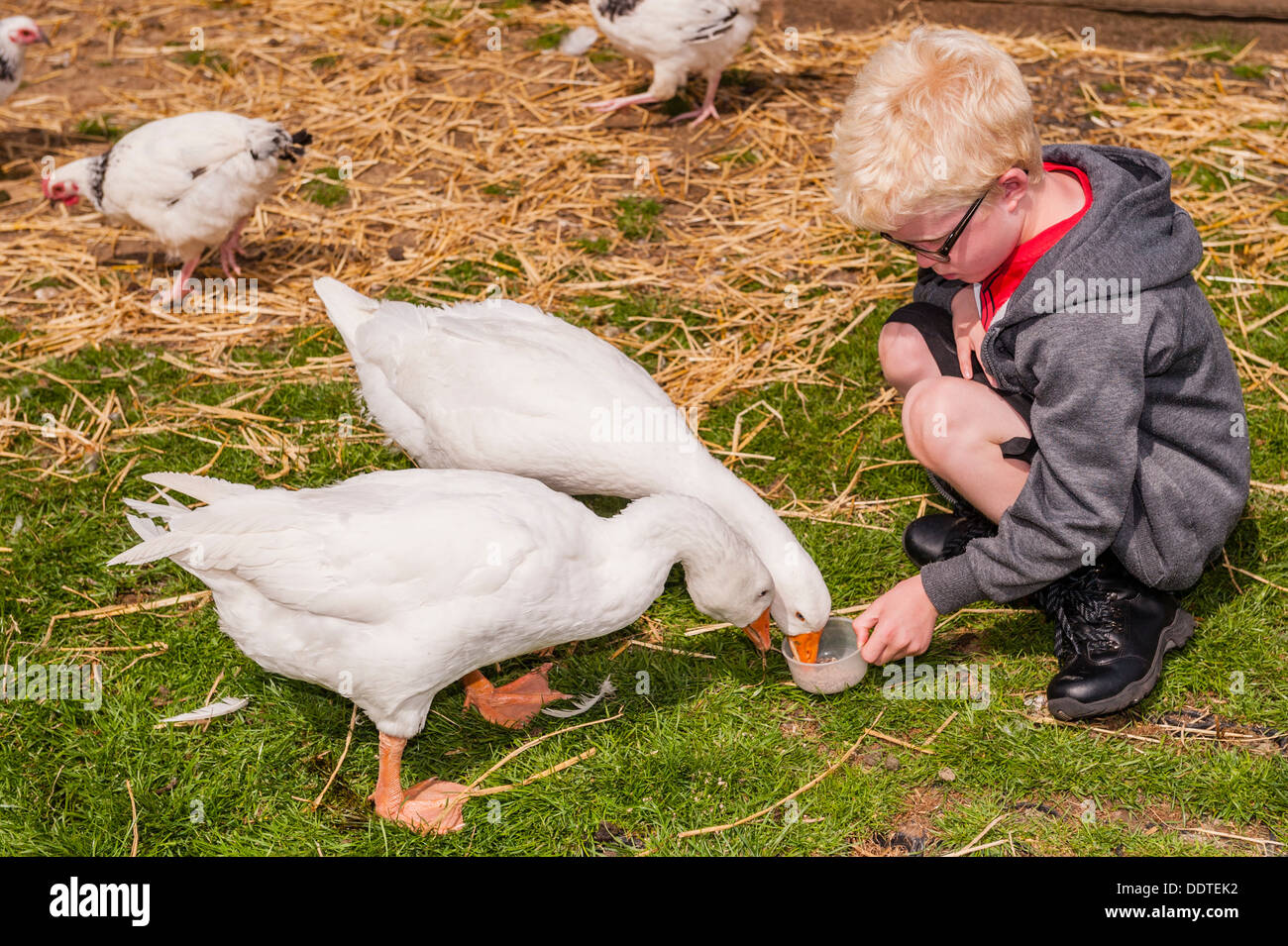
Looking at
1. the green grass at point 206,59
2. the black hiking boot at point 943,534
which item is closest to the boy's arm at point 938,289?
the black hiking boot at point 943,534

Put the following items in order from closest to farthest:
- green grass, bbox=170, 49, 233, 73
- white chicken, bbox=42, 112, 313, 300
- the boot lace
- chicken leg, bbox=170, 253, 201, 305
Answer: the boot lace < white chicken, bbox=42, 112, 313, 300 < chicken leg, bbox=170, 253, 201, 305 < green grass, bbox=170, 49, 233, 73

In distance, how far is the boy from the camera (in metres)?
2.87

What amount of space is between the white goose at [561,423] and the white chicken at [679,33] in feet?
9.62

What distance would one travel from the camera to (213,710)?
3.45 meters

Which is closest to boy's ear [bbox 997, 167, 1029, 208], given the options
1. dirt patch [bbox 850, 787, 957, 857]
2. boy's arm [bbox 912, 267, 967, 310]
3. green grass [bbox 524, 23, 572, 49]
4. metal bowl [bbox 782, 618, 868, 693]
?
boy's arm [bbox 912, 267, 967, 310]

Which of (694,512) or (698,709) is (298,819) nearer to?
(698,709)

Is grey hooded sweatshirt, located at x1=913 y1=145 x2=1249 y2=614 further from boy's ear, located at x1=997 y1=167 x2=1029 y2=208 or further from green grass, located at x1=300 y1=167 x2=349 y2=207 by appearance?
green grass, located at x1=300 y1=167 x2=349 y2=207

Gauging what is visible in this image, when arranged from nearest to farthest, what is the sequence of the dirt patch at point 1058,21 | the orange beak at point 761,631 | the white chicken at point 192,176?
the orange beak at point 761,631, the white chicken at point 192,176, the dirt patch at point 1058,21

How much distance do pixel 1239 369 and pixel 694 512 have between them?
2717 mm

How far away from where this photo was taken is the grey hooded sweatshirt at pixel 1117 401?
2.88 m

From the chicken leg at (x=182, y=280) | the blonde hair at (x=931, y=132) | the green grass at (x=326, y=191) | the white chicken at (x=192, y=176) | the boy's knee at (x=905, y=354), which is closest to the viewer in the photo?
the blonde hair at (x=931, y=132)

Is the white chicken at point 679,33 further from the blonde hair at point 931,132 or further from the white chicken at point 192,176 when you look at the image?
the blonde hair at point 931,132

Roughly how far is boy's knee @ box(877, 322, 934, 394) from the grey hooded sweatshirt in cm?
43

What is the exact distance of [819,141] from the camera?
20.5 feet
